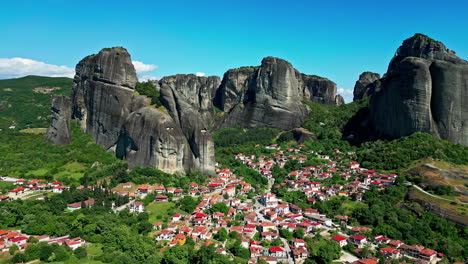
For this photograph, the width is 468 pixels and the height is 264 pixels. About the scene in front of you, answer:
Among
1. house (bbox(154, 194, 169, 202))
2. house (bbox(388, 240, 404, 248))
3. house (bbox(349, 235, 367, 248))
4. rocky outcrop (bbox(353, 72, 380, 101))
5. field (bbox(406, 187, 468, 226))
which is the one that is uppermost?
rocky outcrop (bbox(353, 72, 380, 101))

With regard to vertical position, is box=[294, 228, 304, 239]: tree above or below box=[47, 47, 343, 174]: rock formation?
below

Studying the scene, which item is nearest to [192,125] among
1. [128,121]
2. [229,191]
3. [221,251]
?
[128,121]

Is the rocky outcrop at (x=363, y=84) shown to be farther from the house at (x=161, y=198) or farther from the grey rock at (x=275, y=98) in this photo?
the house at (x=161, y=198)

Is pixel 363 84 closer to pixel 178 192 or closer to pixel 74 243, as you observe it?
pixel 178 192

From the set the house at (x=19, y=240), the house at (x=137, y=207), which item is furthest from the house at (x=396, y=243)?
the house at (x=19, y=240)

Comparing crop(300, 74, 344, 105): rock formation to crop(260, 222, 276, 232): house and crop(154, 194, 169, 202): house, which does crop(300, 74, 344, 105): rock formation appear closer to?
crop(154, 194, 169, 202): house

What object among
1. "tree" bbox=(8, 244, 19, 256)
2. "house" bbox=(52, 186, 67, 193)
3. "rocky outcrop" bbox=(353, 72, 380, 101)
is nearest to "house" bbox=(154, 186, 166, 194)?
"house" bbox=(52, 186, 67, 193)

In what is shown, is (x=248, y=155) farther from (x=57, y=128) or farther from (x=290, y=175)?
(x=57, y=128)
